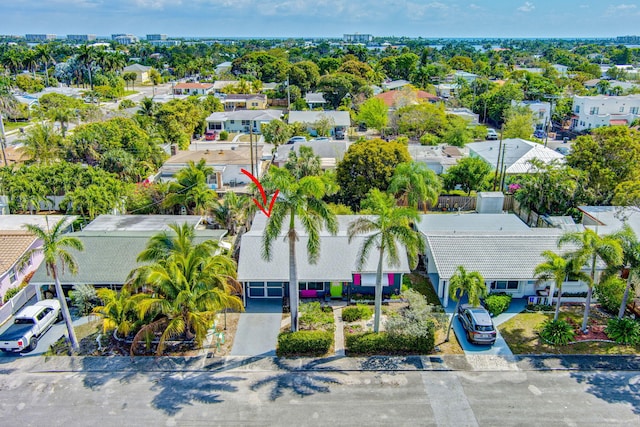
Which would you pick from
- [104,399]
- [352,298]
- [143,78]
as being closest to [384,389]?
[352,298]

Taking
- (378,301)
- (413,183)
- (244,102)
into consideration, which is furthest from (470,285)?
(244,102)

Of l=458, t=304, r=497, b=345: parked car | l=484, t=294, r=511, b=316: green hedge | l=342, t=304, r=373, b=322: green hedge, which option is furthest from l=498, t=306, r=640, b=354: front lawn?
l=342, t=304, r=373, b=322: green hedge

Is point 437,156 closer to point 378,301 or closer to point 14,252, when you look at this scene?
point 378,301

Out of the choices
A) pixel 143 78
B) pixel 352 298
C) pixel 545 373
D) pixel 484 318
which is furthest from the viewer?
pixel 143 78

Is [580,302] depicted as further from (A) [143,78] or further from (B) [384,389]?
(A) [143,78]

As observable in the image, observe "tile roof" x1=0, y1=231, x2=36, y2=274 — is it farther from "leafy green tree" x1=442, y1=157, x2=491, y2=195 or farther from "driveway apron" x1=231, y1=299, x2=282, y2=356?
"leafy green tree" x1=442, y1=157, x2=491, y2=195
